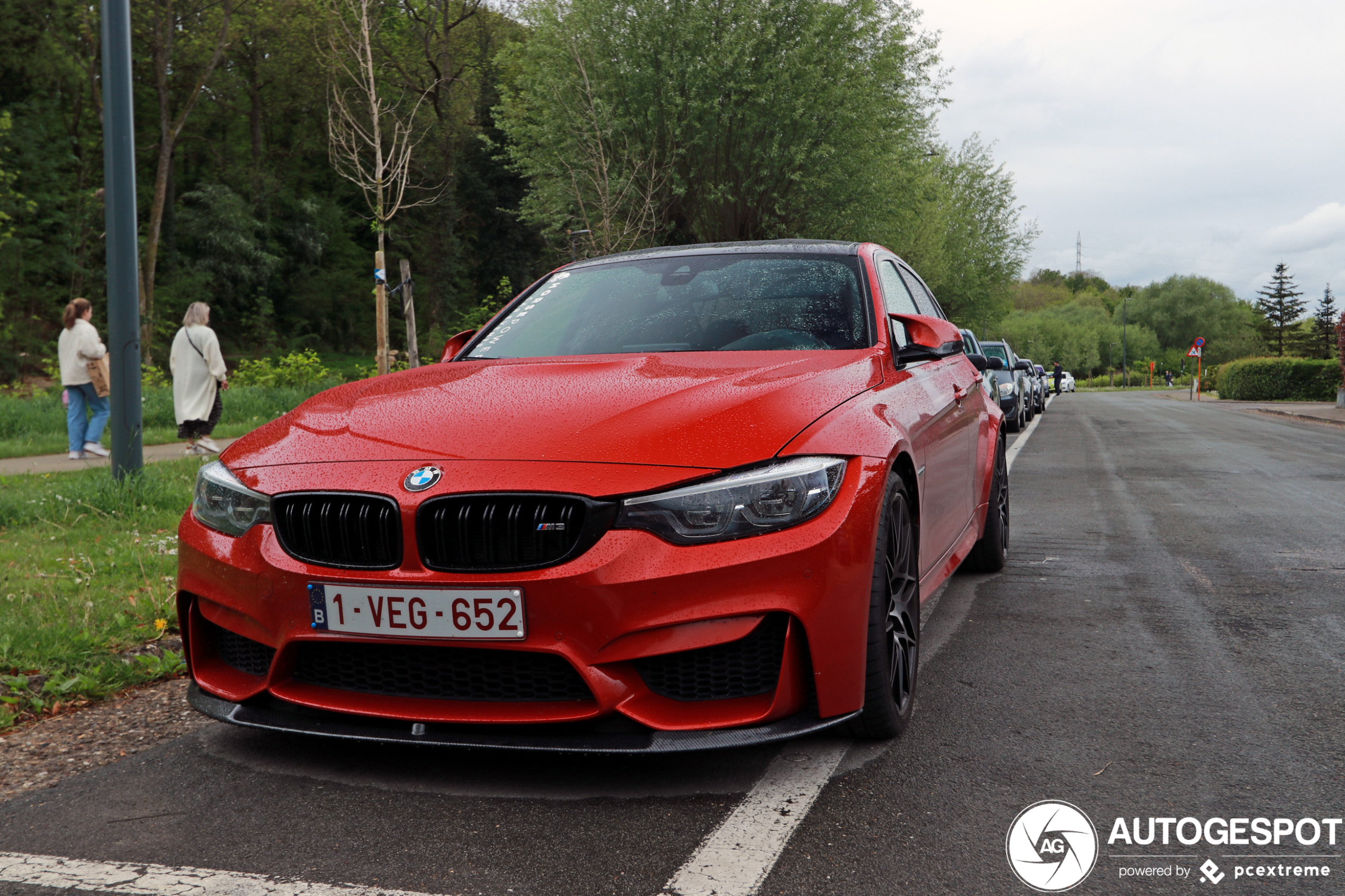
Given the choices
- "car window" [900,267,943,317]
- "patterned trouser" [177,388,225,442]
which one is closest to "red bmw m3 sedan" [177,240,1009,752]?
"car window" [900,267,943,317]

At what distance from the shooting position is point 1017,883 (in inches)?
92.1

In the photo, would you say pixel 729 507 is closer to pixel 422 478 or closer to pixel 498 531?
pixel 498 531

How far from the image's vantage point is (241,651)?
9.95 feet

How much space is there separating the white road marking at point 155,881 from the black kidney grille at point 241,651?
0.58 metres

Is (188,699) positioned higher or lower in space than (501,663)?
lower

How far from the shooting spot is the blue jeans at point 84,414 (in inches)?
453

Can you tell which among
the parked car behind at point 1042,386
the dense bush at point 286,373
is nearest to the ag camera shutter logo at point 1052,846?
the dense bush at point 286,373

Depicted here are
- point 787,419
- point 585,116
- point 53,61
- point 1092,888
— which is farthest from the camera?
point 53,61

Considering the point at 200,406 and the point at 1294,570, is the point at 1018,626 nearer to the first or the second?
the point at 1294,570

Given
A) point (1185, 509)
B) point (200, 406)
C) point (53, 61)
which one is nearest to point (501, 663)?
point (1185, 509)

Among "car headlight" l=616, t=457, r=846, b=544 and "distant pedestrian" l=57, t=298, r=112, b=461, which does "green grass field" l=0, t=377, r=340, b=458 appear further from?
"car headlight" l=616, t=457, r=846, b=544

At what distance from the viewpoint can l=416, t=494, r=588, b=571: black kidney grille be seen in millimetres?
2613

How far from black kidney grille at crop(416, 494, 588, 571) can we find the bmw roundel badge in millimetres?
59

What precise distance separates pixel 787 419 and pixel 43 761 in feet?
7.64
